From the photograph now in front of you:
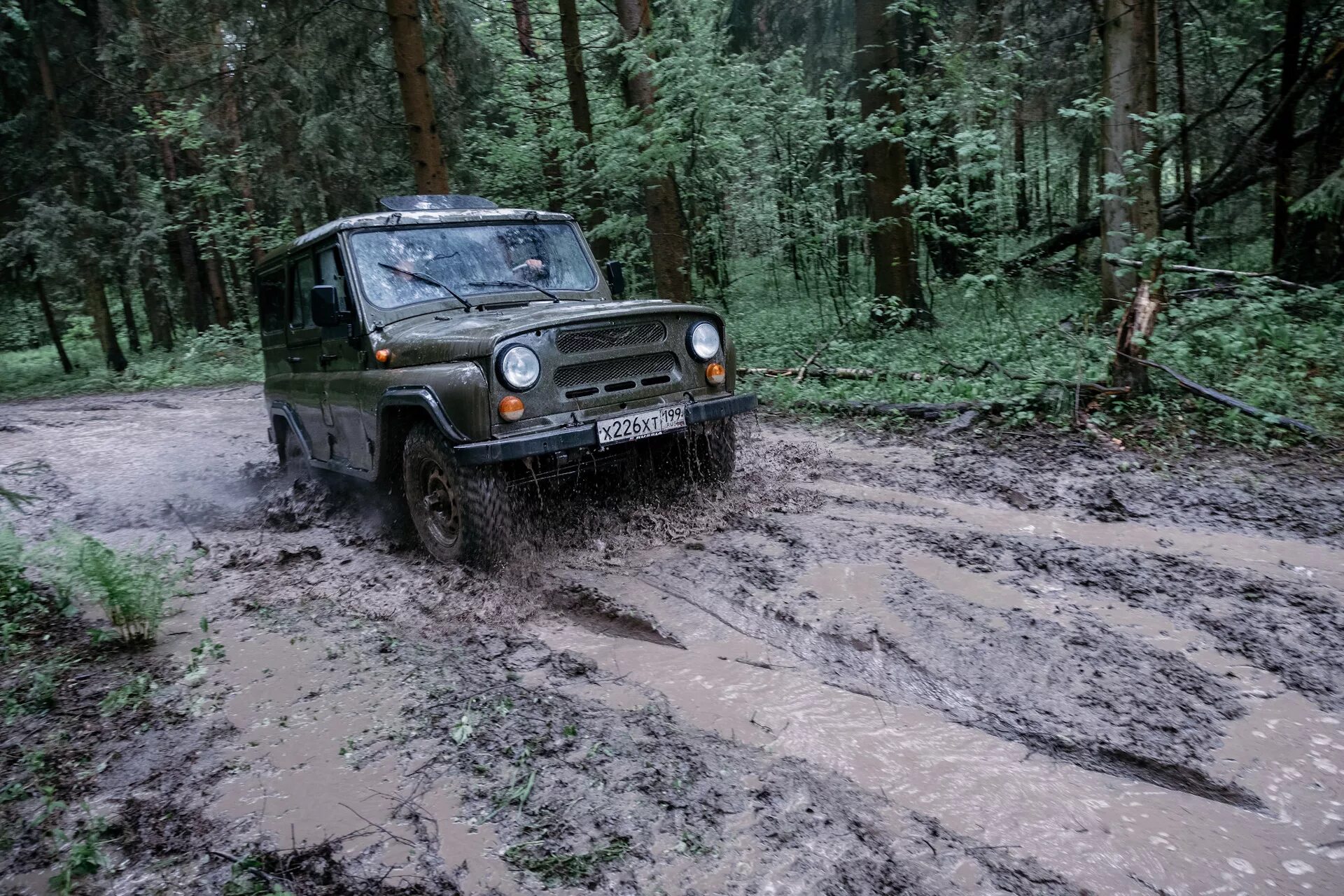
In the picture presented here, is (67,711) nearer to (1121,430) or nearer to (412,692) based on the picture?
(412,692)

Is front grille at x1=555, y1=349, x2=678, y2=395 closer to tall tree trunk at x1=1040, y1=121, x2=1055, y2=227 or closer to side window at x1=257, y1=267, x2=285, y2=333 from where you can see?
side window at x1=257, y1=267, x2=285, y2=333

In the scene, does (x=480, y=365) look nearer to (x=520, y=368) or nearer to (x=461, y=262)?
(x=520, y=368)

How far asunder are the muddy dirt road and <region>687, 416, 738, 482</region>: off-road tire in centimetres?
19

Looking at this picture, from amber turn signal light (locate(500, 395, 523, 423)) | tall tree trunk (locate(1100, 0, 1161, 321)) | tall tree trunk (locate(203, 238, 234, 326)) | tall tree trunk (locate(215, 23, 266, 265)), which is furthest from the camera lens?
tall tree trunk (locate(203, 238, 234, 326))

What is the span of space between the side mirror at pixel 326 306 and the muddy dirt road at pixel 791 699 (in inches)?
58.0

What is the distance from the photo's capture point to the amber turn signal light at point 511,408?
14.2 ft

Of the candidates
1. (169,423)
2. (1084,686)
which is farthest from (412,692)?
(169,423)

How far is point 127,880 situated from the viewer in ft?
7.97

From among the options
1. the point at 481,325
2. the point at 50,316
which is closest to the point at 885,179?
the point at 481,325

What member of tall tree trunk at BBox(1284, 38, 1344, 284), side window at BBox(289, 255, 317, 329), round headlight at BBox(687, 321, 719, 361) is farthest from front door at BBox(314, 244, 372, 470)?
tall tree trunk at BBox(1284, 38, 1344, 284)

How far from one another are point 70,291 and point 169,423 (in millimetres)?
14340

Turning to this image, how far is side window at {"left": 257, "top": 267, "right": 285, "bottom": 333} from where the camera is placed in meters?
6.49

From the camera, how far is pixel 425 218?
5547mm

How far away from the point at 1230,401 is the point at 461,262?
5.68 m
